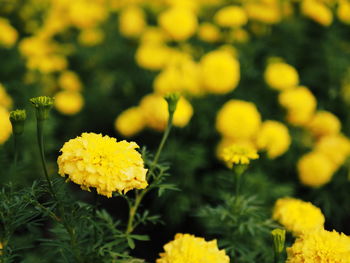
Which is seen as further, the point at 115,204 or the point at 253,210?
the point at 115,204

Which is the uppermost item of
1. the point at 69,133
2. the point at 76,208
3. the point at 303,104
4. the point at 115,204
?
the point at 76,208

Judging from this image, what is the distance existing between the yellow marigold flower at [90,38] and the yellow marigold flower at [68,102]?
54cm

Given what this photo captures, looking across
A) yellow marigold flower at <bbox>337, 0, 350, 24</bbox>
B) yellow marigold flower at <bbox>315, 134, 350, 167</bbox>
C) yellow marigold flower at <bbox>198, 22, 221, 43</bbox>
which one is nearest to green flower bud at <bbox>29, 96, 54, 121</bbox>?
yellow marigold flower at <bbox>315, 134, 350, 167</bbox>

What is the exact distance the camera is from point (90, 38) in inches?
143

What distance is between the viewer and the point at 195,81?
2.77m

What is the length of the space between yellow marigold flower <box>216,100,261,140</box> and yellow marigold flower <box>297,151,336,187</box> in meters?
0.33

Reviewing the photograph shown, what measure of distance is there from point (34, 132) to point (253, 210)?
1.55 m

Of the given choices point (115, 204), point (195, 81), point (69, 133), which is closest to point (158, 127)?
point (195, 81)

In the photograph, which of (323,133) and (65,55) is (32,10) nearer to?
(65,55)

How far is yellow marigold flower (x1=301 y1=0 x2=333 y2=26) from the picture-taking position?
3096 mm

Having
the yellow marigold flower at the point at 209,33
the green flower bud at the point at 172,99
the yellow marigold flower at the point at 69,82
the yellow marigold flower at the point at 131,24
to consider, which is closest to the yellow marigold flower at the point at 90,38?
the yellow marigold flower at the point at 131,24

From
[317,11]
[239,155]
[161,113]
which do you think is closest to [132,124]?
[161,113]

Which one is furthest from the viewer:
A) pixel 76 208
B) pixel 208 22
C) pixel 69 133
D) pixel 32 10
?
pixel 208 22

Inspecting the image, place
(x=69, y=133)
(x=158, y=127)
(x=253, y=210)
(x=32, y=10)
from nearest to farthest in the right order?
(x=253, y=210)
(x=158, y=127)
(x=69, y=133)
(x=32, y=10)
